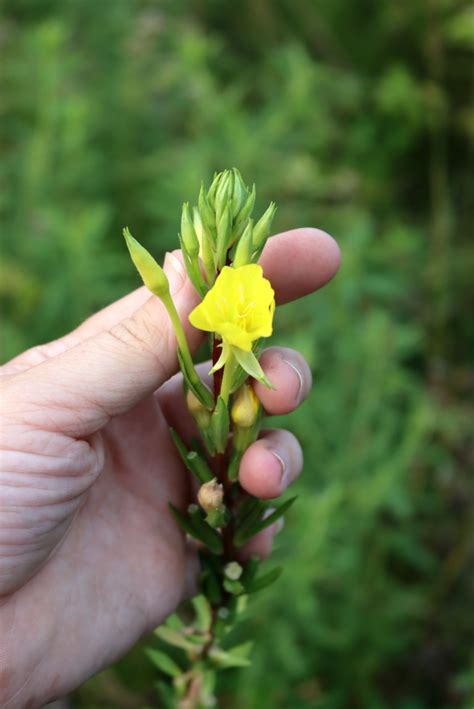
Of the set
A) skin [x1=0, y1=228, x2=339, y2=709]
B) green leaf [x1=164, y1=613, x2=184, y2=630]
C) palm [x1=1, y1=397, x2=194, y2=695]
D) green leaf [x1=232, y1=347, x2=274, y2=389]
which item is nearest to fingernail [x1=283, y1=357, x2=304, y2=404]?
skin [x1=0, y1=228, x2=339, y2=709]

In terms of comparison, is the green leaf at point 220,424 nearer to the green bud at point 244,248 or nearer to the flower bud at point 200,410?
the flower bud at point 200,410

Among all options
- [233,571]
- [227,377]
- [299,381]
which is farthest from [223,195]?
[233,571]

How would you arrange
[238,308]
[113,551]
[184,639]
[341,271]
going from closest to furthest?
[238,308]
[184,639]
[113,551]
[341,271]

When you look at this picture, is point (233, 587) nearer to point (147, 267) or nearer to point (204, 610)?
point (204, 610)

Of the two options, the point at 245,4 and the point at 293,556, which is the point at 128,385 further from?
the point at 245,4

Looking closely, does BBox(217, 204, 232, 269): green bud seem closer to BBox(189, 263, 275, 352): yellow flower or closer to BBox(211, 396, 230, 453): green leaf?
BBox(189, 263, 275, 352): yellow flower

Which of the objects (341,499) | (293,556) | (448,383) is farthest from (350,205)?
(293,556)
